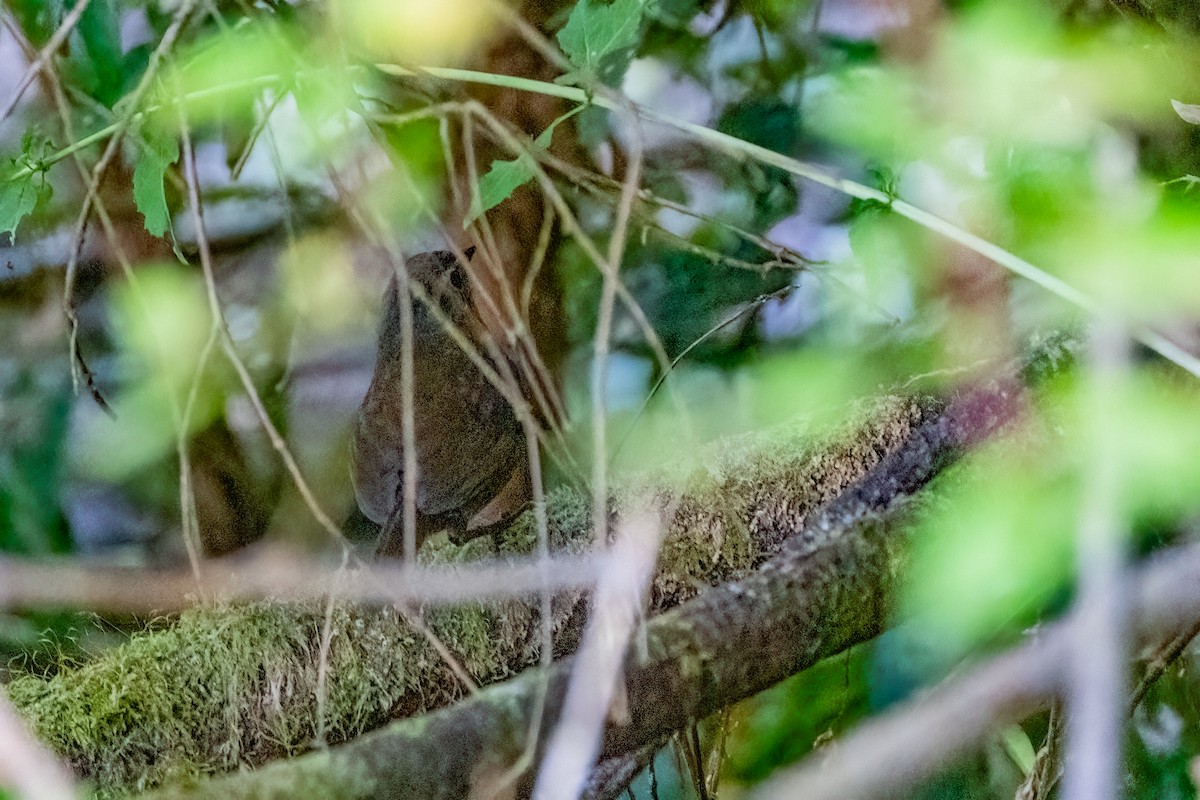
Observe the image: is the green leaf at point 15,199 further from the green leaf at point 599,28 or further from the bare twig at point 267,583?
the green leaf at point 599,28

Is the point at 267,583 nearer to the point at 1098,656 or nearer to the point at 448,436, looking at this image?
the point at 448,436

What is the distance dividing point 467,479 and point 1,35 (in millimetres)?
503

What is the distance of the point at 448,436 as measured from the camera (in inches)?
25.8

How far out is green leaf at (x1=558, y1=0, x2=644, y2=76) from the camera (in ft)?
1.81

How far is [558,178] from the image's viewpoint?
27.0 inches

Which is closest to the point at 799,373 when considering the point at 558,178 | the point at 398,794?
the point at 558,178

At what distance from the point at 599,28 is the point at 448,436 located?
0.31 meters

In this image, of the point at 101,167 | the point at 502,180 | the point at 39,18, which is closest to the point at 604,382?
the point at 502,180

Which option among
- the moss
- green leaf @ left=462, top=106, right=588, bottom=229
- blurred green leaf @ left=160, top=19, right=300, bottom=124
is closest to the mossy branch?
the moss

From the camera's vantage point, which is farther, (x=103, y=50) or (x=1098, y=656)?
(x=103, y=50)

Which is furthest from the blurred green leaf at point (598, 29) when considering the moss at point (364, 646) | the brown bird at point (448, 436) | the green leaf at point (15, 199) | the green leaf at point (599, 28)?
the green leaf at point (15, 199)

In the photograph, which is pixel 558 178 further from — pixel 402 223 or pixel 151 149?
pixel 151 149

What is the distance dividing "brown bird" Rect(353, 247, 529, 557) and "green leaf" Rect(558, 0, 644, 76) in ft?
0.62

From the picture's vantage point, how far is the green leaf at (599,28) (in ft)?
1.81
